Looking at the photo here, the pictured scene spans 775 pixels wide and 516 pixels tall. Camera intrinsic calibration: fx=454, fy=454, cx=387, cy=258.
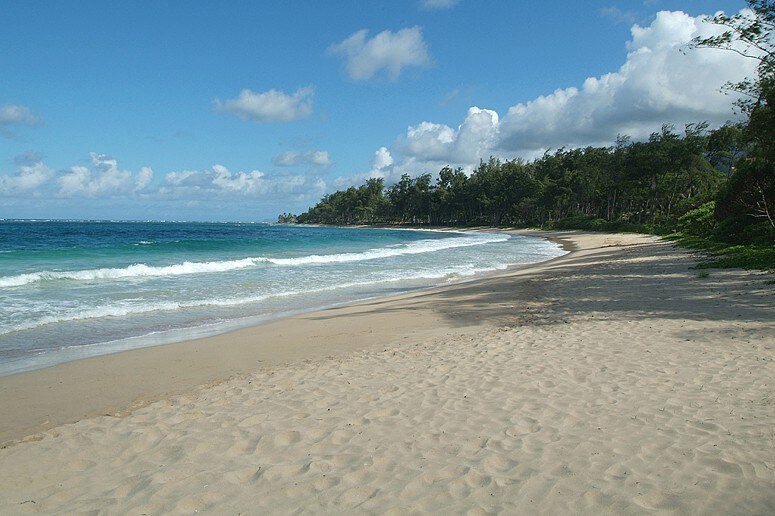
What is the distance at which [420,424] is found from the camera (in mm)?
4797

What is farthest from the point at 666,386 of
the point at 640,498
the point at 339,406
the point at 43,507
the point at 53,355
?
the point at 53,355

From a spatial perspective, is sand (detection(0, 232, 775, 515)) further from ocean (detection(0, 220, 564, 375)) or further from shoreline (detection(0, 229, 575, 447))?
ocean (detection(0, 220, 564, 375))

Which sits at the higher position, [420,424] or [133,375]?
[420,424]

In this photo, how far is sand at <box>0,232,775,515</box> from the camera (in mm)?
3490

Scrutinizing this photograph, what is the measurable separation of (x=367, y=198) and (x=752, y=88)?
5324 inches

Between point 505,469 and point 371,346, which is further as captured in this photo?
point 371,346

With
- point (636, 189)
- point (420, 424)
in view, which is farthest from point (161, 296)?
point (636, 189)

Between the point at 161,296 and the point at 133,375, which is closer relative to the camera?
the point at 133,375

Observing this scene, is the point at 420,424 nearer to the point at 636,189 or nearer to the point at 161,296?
the point at 161,296

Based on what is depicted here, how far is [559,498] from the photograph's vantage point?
3.34m

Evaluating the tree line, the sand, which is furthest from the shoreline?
the tree line

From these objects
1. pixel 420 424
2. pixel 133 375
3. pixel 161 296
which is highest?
pixel 161 296

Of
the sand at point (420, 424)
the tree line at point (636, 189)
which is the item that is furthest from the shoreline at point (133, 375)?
the tree line at point (636, 189)

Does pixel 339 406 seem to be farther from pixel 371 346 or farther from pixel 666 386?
pixel 666 386
